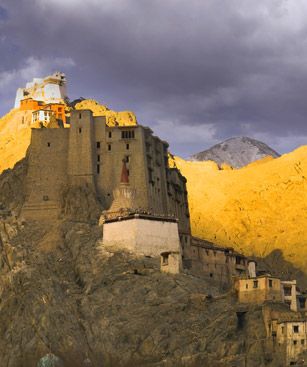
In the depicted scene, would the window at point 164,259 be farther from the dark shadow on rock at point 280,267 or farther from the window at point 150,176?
the dark shadow on rock at point 280,267

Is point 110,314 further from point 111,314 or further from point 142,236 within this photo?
point 142,236

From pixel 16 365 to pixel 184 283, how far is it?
1795 cm

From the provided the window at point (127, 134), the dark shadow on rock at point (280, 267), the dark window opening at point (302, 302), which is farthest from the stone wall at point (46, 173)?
the dark window opening at point (302, 302)

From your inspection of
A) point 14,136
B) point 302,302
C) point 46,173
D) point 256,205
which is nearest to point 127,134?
point 46,173

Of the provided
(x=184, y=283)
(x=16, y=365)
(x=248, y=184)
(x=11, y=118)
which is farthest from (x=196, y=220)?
(x=16, y=365)

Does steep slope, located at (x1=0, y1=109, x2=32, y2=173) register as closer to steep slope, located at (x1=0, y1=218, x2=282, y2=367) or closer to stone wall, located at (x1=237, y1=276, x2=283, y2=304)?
steep slope, located at (x1=0, y1=218, x2=282, y2=367)

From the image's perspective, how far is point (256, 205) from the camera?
152 meters

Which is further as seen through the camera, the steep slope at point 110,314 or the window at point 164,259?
the window at point 164,259

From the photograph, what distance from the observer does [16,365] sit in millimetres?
96875

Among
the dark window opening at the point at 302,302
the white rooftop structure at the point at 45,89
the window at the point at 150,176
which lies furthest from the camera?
the white rooftop structure at the point at 45,89

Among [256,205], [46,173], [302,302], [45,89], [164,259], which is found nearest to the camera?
[302,302]

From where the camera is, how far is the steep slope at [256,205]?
142375 millimetres

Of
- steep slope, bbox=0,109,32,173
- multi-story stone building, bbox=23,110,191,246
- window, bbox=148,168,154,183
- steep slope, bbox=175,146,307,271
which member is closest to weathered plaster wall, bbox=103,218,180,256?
multi-story stone building, bbox=23,110,191,246

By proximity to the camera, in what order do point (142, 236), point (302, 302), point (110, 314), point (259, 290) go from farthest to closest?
point (142, 236) → point (302, 302) → point (110, 314) → point (259, 290)
